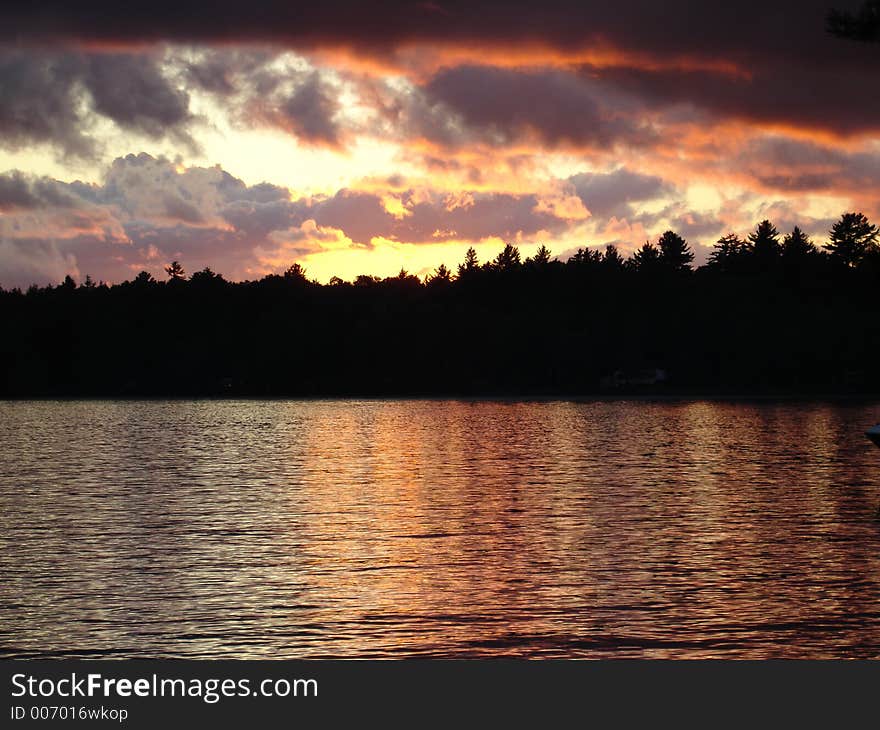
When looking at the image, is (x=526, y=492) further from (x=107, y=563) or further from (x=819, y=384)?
(x=819, y=384)

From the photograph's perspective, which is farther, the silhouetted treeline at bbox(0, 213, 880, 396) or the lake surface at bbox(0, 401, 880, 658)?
the silhouetted treeline at bbox(0, 213, 880, 396)

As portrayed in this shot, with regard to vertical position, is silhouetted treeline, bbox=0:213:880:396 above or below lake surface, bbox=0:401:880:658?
above

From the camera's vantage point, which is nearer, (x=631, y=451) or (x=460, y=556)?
(x=460, y=556)

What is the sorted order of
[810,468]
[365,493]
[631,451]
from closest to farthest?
[365,493] → [810,468] → [631,451]

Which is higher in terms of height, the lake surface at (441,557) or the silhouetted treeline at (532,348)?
the silhouetted treeline at (532,348)

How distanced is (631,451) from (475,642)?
129 feet

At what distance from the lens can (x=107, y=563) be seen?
2217 cm

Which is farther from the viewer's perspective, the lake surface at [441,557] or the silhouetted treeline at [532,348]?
the silhouetted treeline at [532,348]

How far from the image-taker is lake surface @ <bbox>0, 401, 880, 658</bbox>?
1633cm

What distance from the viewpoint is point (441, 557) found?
2300cm

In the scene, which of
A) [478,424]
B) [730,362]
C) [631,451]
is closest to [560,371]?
[730,362]

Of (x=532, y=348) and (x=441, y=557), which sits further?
(x=532, y=348)

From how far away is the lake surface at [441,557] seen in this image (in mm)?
16328

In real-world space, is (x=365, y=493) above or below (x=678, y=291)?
below
